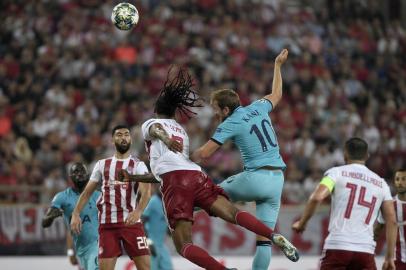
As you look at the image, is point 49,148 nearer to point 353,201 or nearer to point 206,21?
point 206,21

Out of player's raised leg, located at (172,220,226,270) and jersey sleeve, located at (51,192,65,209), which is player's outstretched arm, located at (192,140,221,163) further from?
jersey sleeve, located at (51,192,65,209)

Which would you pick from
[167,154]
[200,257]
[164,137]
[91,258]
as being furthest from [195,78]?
[200,257]

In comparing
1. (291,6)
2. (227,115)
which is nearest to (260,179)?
(227,115)

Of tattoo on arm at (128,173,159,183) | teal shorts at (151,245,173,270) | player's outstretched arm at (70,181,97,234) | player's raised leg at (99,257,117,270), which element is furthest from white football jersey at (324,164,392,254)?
teal shorts at (151,245,173,270)

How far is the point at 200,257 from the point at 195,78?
11254 millimetres

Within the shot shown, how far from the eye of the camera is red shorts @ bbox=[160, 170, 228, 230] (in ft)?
30.7

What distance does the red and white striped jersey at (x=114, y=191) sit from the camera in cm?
1077

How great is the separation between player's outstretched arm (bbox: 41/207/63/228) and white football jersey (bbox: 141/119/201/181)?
225cm

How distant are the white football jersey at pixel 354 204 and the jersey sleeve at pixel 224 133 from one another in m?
1.35

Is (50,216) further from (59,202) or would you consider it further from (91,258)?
(91,258)

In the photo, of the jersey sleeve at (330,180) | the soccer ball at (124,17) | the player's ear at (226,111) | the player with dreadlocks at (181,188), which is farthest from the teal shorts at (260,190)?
the soccer ball at (124,17)

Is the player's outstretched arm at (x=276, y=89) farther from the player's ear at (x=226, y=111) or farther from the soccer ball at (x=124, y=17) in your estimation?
the soccer ball at (x=124, y=17)

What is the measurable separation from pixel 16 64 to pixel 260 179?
11.5 meters

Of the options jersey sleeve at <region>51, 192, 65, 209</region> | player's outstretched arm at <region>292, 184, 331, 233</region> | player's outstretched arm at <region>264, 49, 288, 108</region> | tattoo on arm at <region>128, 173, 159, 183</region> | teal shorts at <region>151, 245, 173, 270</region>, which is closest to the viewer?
player's outstretched arm at <region>292, 184, 331, 233</region>
